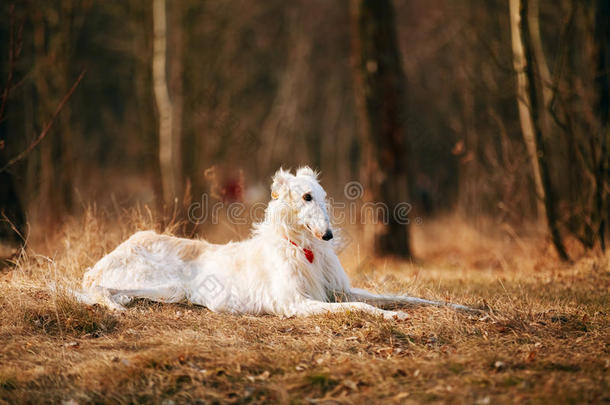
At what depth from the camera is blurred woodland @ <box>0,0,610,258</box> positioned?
846 cm

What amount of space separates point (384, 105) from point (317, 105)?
14.6 m

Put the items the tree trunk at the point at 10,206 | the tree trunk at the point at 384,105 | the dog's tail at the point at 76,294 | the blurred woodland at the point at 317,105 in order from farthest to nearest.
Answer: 1. the tree trunk at the point at 384,105
2. the blurred woodland at the point at 317,105
3. the tree trunk at the point at 10,206
4. the dog's tail at the point at 76,294

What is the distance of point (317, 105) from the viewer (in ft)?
78.6

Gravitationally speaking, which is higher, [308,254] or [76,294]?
[308,254]

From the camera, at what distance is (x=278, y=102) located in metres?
21.1

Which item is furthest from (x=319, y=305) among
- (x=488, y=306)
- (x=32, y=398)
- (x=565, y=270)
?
(x=565, y=270)

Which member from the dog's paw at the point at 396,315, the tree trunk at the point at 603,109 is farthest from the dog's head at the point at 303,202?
the tree trunk at the point at 603,109

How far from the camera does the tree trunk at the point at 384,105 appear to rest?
Answer: 9586mm

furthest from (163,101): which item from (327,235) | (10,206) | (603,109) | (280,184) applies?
(327,235)

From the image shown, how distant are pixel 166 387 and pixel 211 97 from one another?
43.1 feet

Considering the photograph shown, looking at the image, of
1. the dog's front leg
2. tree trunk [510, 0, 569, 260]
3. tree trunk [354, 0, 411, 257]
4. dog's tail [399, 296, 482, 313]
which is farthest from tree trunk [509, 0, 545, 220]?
the dog's front leg

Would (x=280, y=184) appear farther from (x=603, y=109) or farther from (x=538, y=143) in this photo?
(x=603, y=109)

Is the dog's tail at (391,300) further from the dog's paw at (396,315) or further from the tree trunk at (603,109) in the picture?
the tree trunk at (603,109)

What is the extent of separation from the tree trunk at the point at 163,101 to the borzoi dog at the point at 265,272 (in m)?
7.63
